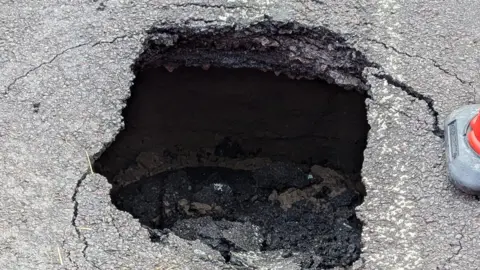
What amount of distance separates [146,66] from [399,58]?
1.29m

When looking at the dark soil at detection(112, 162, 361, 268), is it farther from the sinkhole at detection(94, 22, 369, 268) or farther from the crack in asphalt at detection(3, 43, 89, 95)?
the crack in asphalt at detection(3, 43, 89, 95)

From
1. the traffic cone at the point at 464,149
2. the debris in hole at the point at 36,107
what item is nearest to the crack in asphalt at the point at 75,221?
the debris in hole at the point at 36,107

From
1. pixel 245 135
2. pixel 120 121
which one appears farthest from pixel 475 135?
pixel 245 135

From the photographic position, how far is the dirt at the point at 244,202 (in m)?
3.19

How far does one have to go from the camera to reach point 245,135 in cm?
449

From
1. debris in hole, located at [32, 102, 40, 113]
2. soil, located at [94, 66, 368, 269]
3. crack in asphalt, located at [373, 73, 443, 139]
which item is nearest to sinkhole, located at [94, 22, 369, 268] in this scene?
soil, located at [94, 66, 368, 269]

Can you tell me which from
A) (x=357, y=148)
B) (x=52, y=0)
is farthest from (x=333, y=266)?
(x=52, y=0)

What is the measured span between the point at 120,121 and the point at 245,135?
5.01ft

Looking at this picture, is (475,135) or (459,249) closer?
(459,249)

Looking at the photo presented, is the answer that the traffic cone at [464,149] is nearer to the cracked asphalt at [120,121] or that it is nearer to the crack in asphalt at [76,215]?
the cracked asphalt at [120,121]

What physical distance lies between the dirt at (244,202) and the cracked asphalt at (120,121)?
30 centimetres

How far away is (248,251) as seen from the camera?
3053 mm

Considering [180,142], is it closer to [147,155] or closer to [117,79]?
[147,155]

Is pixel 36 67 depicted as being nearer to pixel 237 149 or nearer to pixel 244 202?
pixel 244 202
